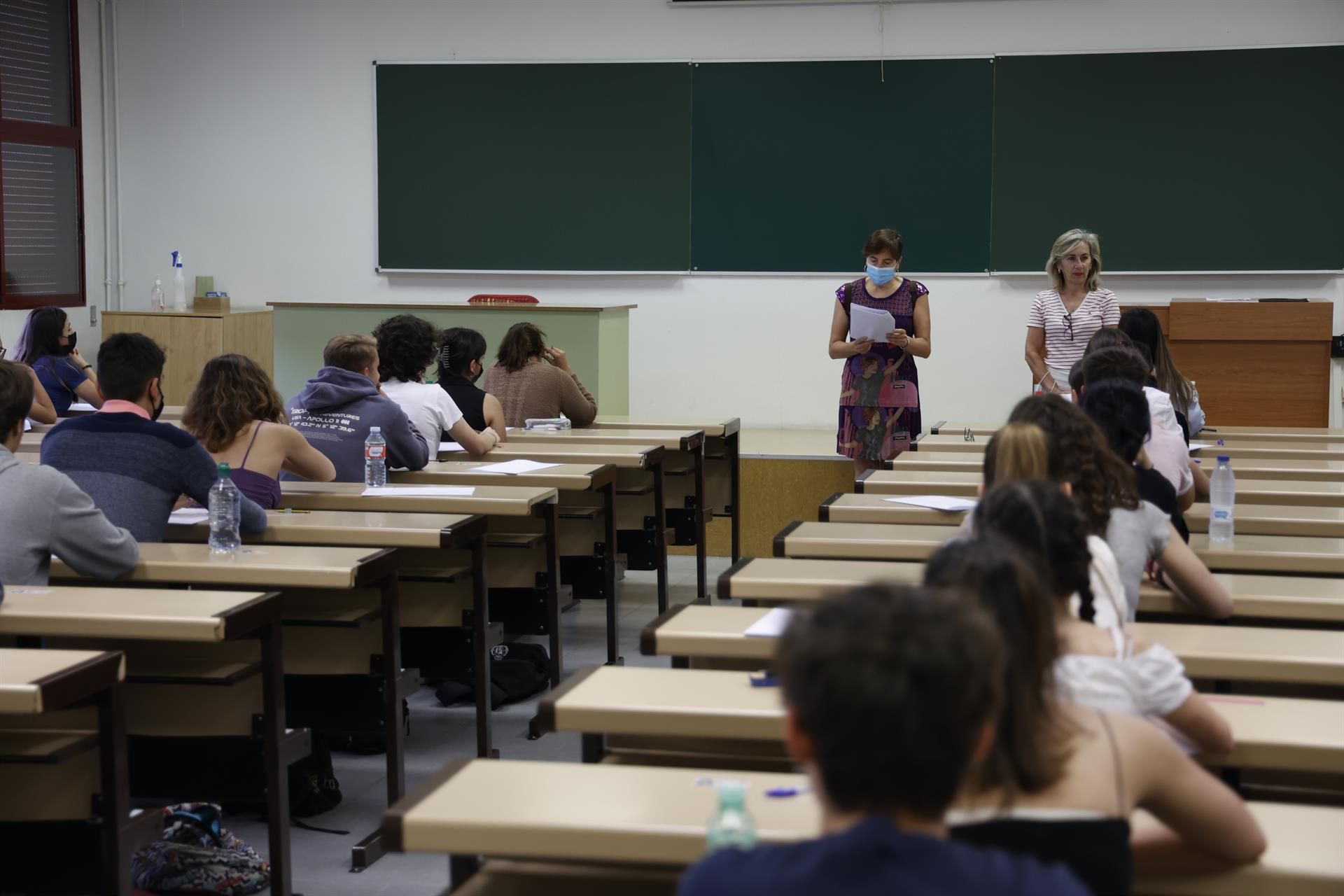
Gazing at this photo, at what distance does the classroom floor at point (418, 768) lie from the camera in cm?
337

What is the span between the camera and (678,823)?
1.75 meters

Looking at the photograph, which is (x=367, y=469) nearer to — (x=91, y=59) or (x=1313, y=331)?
(x=1313, y=331)

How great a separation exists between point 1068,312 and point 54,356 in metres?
4.83

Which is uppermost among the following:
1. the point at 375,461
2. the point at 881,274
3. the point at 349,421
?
the point at 881,274

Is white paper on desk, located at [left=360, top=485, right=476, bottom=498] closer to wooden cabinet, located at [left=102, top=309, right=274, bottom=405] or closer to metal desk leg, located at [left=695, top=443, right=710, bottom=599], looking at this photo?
metal desk leg, located at [left=695, top=443, right=710, bottom=599]

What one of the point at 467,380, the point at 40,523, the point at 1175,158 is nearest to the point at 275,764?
the point at 40,523

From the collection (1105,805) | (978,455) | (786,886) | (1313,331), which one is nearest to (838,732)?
(786,886)

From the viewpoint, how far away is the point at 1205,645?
100.0 inches

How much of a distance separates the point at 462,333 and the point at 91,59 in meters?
6.00

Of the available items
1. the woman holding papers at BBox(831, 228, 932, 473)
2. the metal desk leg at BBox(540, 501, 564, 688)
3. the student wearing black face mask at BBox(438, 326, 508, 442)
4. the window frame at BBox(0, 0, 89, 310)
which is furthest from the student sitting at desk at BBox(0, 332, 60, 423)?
the woman holding papers at BBox(831, 228, 932, 473)

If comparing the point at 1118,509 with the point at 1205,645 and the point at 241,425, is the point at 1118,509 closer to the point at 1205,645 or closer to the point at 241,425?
the point at 1205,645

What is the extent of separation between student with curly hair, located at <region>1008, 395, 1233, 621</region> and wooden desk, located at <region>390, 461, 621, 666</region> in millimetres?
1996

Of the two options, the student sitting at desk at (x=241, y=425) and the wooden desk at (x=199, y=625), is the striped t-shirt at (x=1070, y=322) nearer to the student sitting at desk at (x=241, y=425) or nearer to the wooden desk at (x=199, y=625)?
the student sitting at desk at (x=241, y=425)

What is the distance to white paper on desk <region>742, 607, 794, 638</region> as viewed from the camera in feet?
8.32
